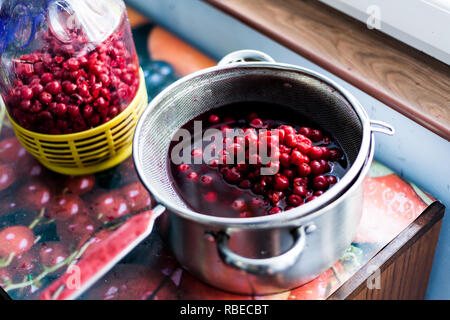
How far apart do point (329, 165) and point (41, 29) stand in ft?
1.90

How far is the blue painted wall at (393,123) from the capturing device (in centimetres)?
94

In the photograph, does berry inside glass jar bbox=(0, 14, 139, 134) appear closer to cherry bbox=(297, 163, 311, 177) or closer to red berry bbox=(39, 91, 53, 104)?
red berry bbox=(39, 91, 53, 104)

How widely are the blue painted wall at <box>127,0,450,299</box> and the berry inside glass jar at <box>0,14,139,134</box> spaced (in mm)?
385

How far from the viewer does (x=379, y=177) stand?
0.99m

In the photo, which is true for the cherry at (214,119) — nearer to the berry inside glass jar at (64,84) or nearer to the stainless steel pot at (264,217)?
the stainless steel pot at (264,217)

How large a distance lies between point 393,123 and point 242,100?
0.30 metres

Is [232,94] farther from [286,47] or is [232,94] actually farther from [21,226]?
[21,226]

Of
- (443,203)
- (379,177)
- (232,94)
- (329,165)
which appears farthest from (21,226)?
(443,203)

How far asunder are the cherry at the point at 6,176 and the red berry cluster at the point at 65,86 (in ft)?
0.48

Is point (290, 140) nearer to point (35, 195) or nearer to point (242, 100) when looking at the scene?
point (242, 100)

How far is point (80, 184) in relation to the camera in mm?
1008

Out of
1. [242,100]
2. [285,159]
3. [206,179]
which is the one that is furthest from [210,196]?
[242,100]

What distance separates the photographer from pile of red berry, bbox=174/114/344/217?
0.81 meters

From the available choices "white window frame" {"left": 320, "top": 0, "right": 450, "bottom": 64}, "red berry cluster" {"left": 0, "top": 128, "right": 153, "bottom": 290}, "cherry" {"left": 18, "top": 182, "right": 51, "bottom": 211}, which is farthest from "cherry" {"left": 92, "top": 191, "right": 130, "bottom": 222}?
"white window frame" {"left": 320, "top": 0, "right": 450, "bottom": 64}
